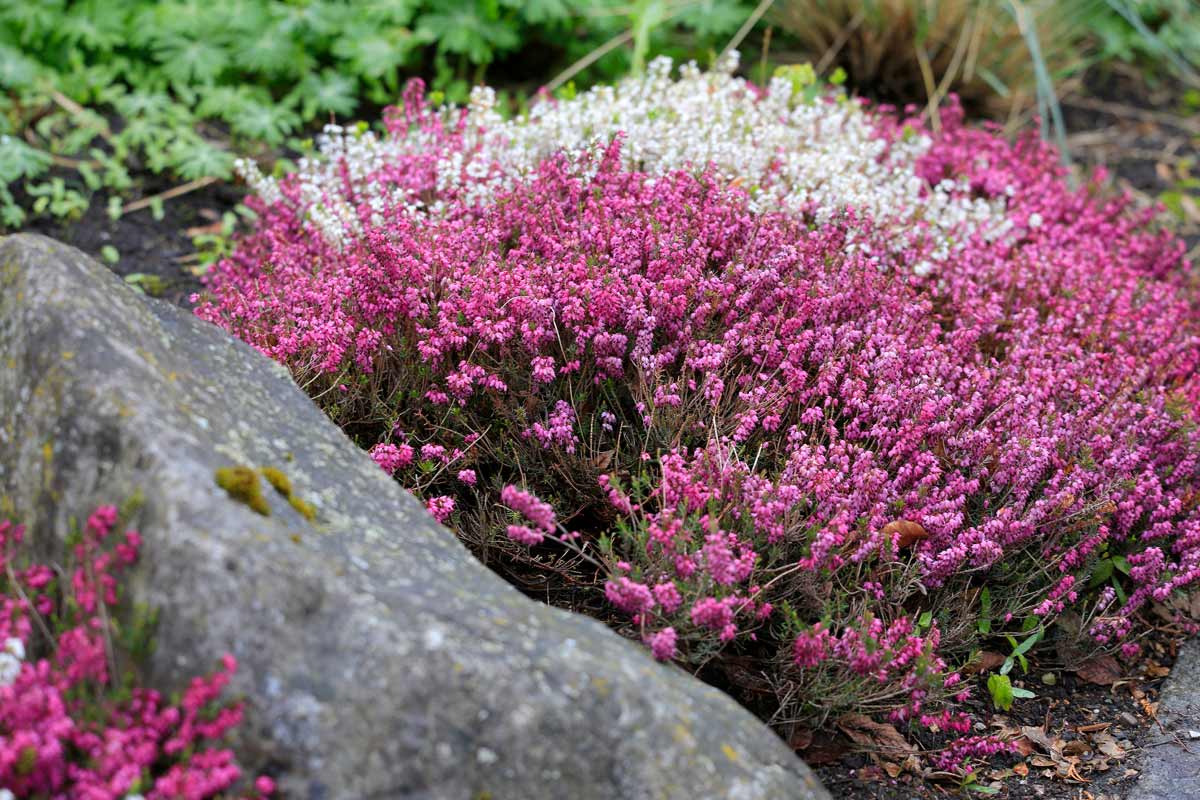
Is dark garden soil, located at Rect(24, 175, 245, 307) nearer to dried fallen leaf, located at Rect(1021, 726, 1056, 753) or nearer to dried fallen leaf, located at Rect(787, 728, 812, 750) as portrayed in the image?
dried fallen leaf, located at Rect(787, 728, 812, 750)

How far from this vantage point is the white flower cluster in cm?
394

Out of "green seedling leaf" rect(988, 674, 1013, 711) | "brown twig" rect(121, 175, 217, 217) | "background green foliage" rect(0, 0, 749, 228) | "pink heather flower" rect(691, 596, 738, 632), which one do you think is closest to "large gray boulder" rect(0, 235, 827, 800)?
"pink heather flower" rect(691, 596, 738, 632)

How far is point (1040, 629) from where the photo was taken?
3.03m

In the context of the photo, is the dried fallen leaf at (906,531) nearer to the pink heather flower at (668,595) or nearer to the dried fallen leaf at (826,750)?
the dried fallen leaf at (826,750)

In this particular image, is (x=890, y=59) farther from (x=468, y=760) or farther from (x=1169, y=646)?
(x=468, y=760)

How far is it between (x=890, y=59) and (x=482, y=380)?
14.0 ft

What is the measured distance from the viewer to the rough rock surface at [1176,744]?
2.78 metres

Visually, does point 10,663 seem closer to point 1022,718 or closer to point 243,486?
point 243,486

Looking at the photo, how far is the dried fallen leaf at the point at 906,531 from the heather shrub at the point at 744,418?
0.11 feet

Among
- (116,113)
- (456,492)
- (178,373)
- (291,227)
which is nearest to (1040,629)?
(456,492)

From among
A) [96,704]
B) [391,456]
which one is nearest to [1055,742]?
[391,456]

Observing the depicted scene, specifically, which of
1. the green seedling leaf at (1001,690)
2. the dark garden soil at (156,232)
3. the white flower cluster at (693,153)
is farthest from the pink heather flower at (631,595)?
the dark garden soil at (156,232)

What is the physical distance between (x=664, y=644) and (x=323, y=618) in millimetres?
784

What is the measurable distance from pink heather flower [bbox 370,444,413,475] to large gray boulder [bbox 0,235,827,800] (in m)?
0.49
